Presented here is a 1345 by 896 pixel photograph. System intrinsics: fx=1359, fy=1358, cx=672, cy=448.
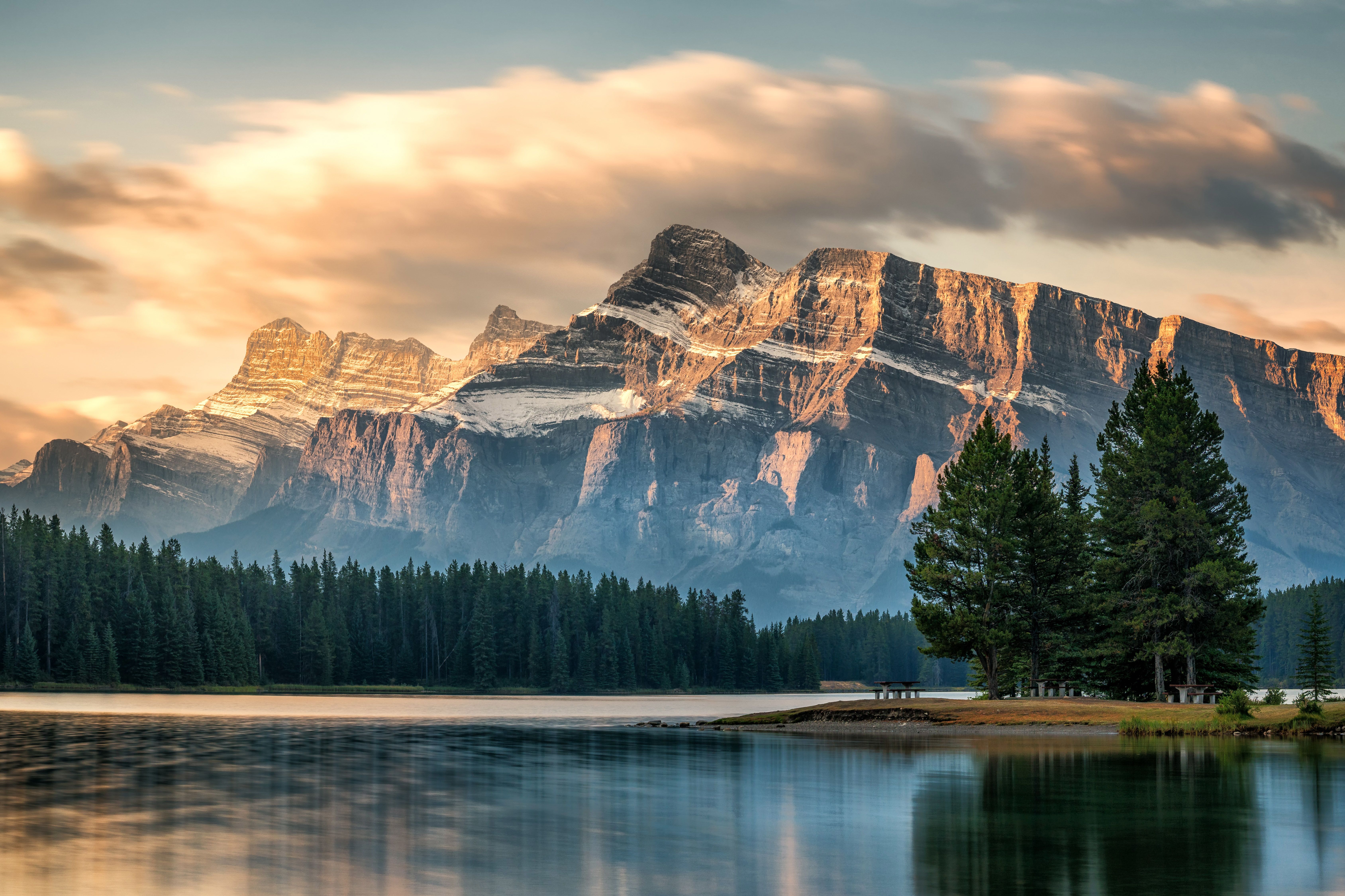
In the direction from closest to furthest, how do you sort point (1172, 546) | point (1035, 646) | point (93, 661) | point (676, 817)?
point (676, 817) < point (1172, 546) < point (1035, 646) < point (93, 661)

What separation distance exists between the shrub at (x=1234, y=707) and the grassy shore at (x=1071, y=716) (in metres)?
0.31

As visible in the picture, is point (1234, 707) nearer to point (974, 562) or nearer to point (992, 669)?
point (992, 669)

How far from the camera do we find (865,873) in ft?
92.2

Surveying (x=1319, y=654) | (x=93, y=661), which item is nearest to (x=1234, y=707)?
(x=1319, y=654)

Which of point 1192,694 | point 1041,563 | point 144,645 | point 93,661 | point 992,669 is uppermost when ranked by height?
point 1041,563

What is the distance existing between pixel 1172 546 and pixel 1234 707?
1580 cm

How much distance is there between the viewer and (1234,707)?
6775cm

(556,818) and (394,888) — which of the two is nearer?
(394,888)

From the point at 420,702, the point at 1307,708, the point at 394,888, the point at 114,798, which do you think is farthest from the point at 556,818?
the point at 420,702

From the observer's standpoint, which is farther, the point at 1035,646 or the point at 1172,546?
the point at 1035,646

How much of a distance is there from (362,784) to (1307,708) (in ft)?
153

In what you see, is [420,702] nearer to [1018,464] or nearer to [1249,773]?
[1018,464]

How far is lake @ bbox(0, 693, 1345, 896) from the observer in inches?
1077

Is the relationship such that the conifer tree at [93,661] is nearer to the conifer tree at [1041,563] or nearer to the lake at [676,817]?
the lake at [676,817]
